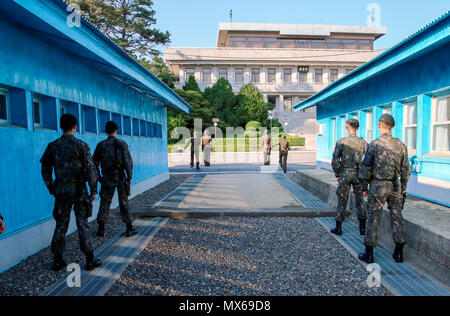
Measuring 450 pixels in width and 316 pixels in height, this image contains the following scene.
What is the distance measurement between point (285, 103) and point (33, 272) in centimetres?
4821

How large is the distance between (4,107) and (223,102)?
110 feet

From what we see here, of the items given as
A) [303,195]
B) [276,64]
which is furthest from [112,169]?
[276,64]

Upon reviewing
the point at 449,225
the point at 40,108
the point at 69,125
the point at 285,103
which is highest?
the point at 285,103

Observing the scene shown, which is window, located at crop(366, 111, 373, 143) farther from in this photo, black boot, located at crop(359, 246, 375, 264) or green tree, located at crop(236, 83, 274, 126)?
green tree, located at crop(236, 83, 274, 126)

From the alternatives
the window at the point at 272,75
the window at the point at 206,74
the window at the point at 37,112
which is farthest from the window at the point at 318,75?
the window at the point at 37,112

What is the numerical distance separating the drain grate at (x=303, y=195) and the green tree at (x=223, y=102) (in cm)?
2447

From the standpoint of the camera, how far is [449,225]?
4.02 metres

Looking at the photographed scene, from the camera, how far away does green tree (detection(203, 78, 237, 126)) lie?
35812 mm

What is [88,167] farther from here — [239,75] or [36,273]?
[239,75]

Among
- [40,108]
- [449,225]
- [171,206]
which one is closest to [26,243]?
[40,108]

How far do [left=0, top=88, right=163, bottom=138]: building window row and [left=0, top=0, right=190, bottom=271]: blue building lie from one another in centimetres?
1

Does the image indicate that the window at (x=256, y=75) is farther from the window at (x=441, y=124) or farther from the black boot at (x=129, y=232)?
the black boot at (x=129, y=232)

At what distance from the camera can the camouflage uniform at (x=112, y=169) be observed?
4937mm

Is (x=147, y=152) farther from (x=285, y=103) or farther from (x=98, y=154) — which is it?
(x=285, y=103)
